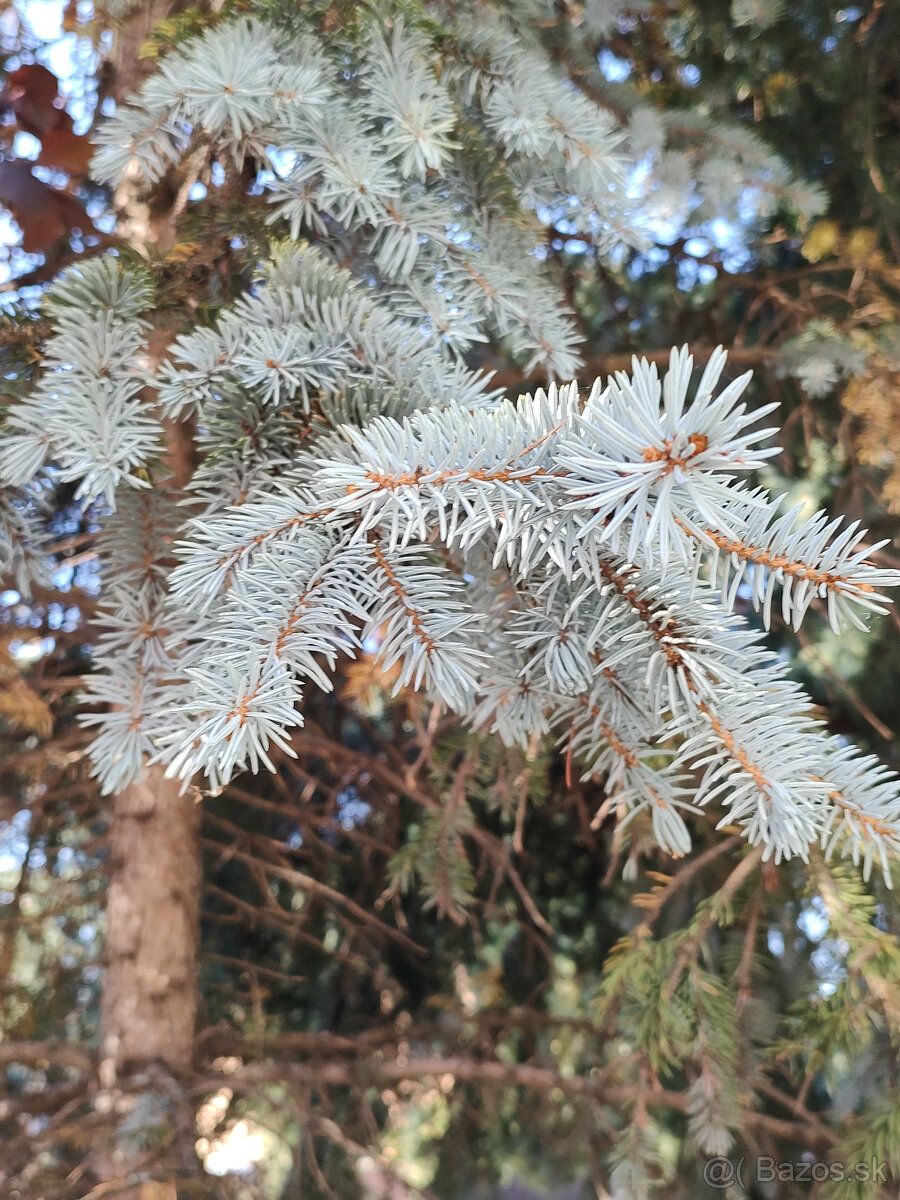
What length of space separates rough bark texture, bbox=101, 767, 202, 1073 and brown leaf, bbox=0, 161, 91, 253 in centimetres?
64

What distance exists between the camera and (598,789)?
4.62 feet

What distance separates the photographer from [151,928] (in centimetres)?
112

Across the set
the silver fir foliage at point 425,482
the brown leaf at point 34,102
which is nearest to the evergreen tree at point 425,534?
the silver fir foliage at point 425,482

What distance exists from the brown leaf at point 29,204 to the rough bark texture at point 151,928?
64cm

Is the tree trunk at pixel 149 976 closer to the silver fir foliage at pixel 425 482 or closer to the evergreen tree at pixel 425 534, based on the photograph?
the evergreen tree at pixel 425 534

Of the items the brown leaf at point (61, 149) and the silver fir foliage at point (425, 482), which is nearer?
the silver fir foliage at point (425, 482)

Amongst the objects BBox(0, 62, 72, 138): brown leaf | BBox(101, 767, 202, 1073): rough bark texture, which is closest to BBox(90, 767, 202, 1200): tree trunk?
BBox(101, 767, 202, 1073): rough bark texture

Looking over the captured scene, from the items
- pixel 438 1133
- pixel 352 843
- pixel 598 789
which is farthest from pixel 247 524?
pixel 438 1133

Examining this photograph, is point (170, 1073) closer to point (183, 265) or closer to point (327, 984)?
point (327, 984)

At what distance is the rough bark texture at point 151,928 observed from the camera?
3.56 ft

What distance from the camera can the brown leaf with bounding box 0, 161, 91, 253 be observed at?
0.82 metres

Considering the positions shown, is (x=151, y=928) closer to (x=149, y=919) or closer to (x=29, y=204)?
(x=149, y=919)

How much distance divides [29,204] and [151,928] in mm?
876

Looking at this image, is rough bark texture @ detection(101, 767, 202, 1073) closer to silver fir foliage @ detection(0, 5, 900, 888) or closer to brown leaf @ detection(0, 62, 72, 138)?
silver fir foliage @ detection(0, 5, 900, 888)
